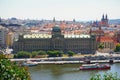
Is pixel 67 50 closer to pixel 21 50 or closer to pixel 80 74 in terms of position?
pixel 21 50

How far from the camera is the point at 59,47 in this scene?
1092 inches

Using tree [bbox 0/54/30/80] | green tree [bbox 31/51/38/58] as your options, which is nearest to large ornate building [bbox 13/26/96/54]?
green tree [bbox 31/51/38/58]

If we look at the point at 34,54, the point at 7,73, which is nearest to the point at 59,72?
the point at 34,54

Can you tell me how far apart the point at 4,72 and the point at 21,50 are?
71.3 ft

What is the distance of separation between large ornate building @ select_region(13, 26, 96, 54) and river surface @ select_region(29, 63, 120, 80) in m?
5.50

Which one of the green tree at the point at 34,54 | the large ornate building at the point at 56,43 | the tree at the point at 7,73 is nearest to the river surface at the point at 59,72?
the green tree at the point at 34,54

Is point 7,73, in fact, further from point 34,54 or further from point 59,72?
point 34,54

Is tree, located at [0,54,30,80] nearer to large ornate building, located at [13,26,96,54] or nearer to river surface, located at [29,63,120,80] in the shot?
river surface, located at [29,63,120,80]

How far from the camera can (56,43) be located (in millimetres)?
27734

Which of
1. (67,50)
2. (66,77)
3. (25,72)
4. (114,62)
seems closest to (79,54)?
(67,50)

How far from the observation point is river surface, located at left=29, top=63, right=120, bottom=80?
55.7 feet

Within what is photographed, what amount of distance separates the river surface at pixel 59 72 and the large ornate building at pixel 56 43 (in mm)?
5498

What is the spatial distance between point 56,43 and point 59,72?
29.4 feet

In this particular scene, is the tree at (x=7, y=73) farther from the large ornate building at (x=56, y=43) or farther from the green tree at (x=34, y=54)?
the large ornate building at (x=56, y=43)
